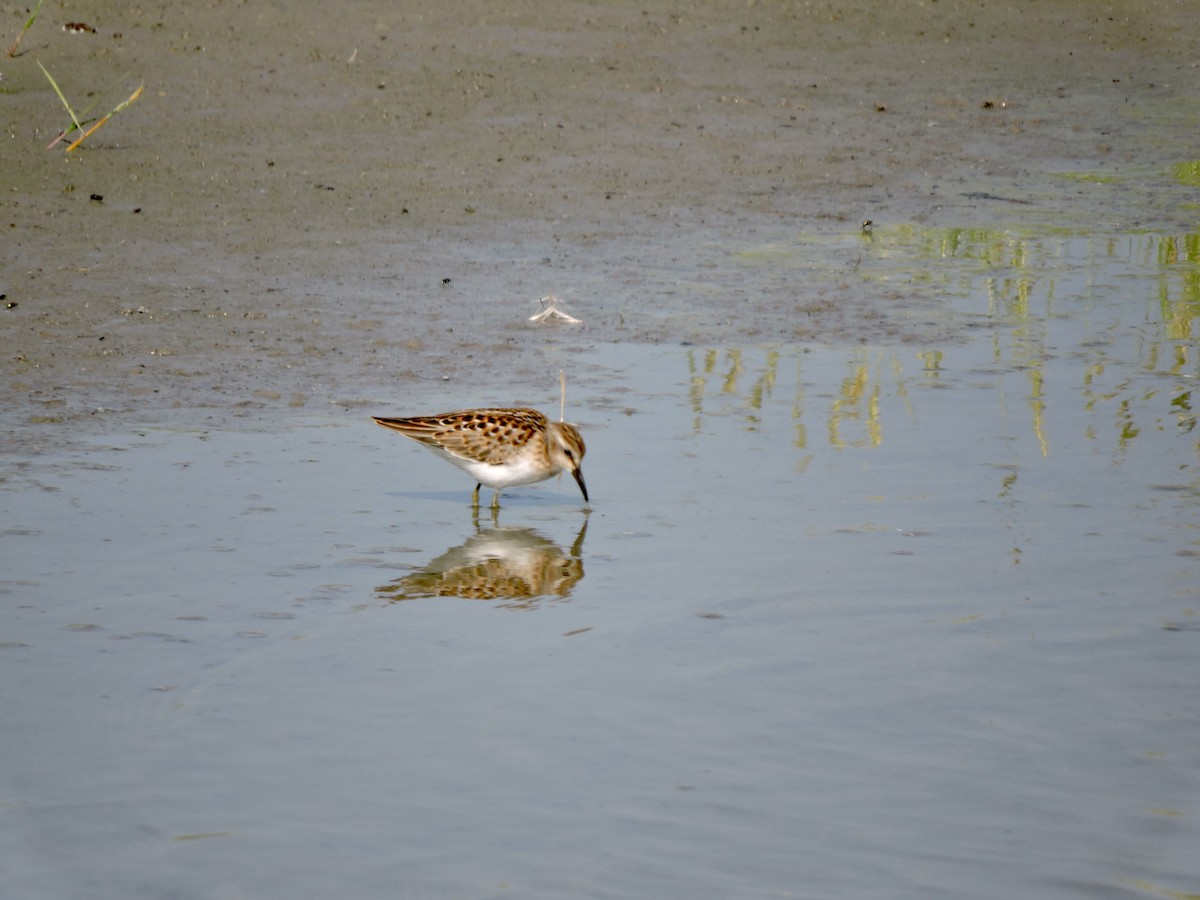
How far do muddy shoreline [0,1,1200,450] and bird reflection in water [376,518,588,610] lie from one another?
6.59 feet

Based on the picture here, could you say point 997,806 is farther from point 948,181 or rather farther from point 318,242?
A: point 948,181

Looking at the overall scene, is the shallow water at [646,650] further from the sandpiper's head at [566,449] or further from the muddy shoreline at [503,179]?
the muddy shoreline at [503,179]

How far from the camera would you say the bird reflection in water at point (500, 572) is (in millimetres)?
6855

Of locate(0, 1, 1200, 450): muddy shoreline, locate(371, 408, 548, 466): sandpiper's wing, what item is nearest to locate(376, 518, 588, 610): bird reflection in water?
locate(371, 408, 548, 466): sandpiper's wing

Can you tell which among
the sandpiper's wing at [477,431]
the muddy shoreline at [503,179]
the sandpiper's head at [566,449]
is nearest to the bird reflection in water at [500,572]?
the sandpiper's head at [566,449]

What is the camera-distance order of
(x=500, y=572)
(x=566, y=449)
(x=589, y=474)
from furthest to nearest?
(x=589, y=474), (x=566, y=449), (x=500, y=572)

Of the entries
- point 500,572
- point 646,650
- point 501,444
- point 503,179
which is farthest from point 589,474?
point 503,179

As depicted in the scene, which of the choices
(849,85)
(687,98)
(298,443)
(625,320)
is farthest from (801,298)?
(849,85)

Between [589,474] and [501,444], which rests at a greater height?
[501,444]

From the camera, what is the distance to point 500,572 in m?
7.20

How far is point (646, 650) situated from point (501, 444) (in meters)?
2.00

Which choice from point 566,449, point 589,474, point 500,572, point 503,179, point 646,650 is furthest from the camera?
point 503,179

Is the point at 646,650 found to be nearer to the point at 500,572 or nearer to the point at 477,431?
the point at 500,572

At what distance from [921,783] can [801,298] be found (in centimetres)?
641
